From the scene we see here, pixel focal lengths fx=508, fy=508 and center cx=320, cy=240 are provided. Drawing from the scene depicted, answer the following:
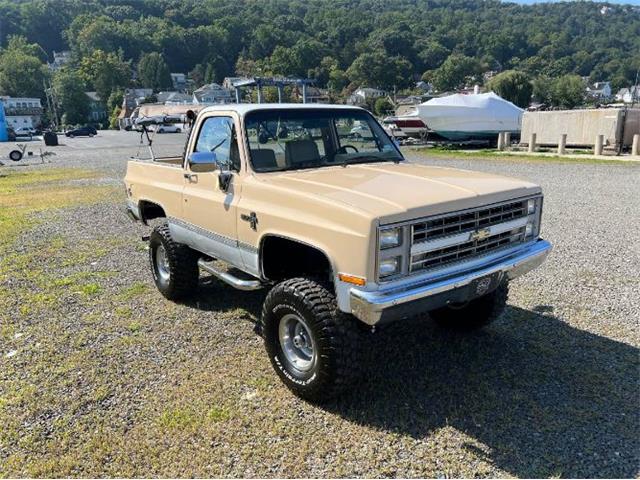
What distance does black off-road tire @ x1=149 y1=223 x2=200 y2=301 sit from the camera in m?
5.45

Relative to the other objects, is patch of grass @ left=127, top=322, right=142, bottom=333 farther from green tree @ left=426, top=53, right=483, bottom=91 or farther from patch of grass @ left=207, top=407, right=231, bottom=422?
green tree @ left=426, top=53, right=483, bottom=91

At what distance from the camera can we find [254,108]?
455cm

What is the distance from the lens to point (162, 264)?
591cm

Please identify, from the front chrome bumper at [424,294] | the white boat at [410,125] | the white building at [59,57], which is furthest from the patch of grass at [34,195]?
the white building at [59,57]

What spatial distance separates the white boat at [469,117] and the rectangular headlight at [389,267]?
27.6m

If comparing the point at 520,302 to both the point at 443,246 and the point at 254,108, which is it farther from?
the point at 254,108

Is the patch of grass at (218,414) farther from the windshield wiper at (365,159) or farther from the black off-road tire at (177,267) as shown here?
the windshield wiper at (365,159)

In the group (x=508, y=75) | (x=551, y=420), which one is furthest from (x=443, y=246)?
(x=508, y=75)

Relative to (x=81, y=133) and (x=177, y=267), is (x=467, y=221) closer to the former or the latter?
(x=177, y=267)

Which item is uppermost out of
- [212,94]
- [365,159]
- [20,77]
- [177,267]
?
[20,77]

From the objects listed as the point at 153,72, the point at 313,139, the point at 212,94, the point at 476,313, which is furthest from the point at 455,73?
the point at 476,313

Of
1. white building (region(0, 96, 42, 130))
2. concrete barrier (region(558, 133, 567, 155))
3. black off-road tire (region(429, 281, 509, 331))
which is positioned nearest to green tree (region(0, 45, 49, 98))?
white building (region(0, 96, 42, 130))

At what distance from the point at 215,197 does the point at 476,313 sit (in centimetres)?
261

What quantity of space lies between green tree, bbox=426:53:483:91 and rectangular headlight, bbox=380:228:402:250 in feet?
478
